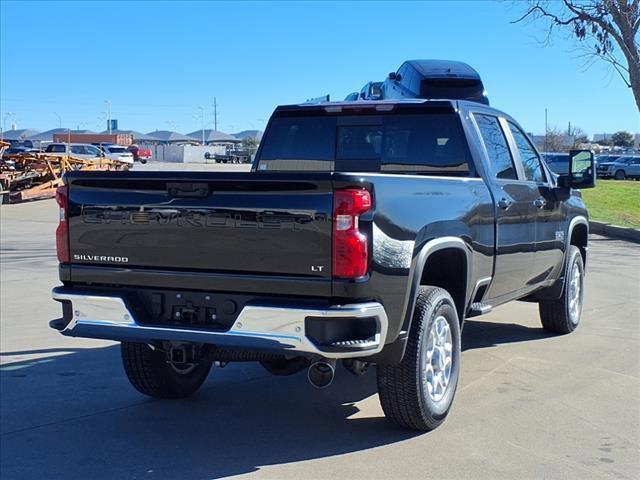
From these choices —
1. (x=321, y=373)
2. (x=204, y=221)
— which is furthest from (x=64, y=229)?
(x=321, y=373)

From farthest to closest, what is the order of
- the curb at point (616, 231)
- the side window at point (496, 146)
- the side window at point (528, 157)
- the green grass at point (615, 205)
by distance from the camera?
the green grass at point (615, 205) < the curb at point (616, 231) < the side window at point (528, 157) < the side window at point (496, 146)

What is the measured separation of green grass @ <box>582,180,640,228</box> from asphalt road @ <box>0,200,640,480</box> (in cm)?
1352

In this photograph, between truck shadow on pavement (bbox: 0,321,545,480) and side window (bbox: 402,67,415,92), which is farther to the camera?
side window (bbox: 402,67,415,92)

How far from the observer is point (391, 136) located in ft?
20.5

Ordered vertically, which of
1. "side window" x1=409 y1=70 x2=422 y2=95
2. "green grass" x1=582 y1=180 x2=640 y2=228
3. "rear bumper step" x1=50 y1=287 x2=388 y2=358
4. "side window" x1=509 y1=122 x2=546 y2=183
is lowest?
"green grass" x1=582 y1=180 x2=640 y2=228

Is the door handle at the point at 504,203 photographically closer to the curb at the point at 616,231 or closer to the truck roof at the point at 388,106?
the truck roof at the point at 388,106

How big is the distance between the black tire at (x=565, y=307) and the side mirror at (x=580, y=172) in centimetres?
77

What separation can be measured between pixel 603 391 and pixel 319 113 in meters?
3.18

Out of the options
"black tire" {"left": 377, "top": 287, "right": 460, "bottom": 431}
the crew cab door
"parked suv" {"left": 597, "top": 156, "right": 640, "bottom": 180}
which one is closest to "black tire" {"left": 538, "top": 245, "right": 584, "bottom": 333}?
the crew cab door

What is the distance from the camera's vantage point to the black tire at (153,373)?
18.2ft

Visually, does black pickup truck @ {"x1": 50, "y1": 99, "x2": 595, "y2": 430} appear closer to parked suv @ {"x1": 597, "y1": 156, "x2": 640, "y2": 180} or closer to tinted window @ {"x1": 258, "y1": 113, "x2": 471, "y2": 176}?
tinted window @ {"x1": 258, "y1": 113, "x2": 471, "y2": 176}

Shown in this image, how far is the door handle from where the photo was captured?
19.3 ft

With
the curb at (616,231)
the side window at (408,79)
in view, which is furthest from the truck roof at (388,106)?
the curb at (616,231)

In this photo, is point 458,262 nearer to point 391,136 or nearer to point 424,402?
point 424,402
